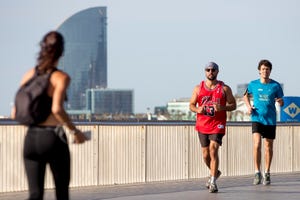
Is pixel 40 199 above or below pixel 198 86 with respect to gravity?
below

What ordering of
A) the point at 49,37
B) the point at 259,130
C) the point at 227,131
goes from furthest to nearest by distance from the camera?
the point at 227,131 → the point at 259,130 → the point at 49,37

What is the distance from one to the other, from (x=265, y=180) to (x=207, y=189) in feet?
4.45

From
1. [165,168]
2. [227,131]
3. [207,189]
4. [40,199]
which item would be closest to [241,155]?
[227,131]

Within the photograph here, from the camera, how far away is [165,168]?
16.2 metres

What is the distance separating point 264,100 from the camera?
51.1ft

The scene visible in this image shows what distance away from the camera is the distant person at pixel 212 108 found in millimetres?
14094

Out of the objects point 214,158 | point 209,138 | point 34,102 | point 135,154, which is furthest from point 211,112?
point 34,102

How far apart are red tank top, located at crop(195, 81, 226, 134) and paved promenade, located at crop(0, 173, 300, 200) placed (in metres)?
0.88

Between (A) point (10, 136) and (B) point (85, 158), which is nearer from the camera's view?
(A) point (10, 136)

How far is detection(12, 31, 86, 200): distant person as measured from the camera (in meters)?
7.80

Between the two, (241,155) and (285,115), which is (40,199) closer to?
(241,155)

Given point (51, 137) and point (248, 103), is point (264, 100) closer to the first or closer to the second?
point (248, 103)

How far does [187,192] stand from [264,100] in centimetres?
256

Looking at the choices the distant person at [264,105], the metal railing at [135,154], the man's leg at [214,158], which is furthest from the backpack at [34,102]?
the distant person at [264,105]
